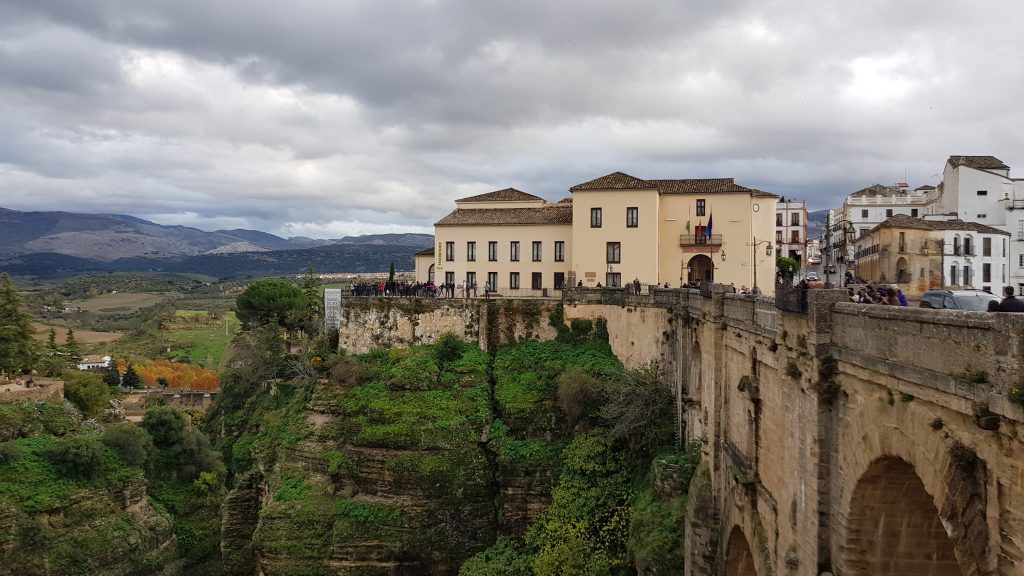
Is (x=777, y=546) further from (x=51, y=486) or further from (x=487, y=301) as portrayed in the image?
(x=51, y=486)

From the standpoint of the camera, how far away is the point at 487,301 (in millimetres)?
38750

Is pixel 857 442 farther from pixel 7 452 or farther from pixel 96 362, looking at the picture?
pixel 96 362

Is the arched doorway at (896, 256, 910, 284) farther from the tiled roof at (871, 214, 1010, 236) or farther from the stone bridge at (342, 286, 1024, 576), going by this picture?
the stone bridge at (342, 286, 1024, 576)

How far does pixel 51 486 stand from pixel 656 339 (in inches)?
1285

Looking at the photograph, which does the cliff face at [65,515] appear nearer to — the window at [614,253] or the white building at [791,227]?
the window at [614,253]

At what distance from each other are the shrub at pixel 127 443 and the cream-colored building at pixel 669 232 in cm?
2909

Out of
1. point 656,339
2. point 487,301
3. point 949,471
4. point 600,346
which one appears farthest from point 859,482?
point 487,301

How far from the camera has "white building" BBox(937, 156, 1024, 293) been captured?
34.4 metres

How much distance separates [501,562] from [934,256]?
22048 mm

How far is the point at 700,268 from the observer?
41.5 meters

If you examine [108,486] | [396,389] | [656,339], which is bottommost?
[108,486]

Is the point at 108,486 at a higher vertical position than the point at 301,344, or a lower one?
lower

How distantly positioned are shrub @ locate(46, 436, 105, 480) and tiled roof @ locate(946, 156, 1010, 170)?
52.3m

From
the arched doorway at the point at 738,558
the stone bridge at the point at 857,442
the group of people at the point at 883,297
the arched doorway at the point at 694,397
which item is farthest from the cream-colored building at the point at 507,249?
the group of people at the point at 883,297
